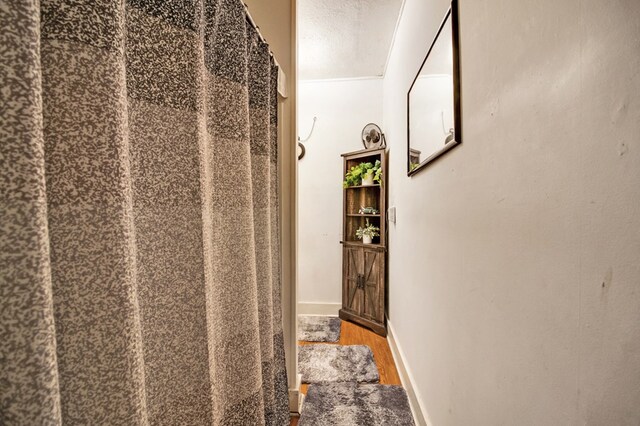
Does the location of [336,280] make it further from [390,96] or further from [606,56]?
[606,56]

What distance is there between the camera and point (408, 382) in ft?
5.71

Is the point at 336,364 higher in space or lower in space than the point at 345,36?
lower

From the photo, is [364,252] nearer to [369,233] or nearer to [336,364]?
[369,233]

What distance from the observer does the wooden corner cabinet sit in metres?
2.75

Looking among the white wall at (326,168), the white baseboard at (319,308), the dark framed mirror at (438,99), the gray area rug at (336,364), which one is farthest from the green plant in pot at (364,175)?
the gray area rug at (336,364)

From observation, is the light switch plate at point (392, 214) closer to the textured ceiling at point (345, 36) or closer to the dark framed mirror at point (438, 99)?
the dark framed mirror at point (438, 99)

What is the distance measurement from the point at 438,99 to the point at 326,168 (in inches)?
83.5

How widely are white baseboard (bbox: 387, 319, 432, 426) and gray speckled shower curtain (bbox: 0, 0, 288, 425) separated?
1.00 m

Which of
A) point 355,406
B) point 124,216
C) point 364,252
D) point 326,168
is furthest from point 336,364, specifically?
point 124,216

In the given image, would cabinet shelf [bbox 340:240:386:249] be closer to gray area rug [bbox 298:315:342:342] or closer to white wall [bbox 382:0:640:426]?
gray area rug [bbox 298:315:342:342]

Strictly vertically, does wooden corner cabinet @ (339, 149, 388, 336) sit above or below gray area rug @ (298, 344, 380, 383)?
above

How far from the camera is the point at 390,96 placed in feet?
8.92

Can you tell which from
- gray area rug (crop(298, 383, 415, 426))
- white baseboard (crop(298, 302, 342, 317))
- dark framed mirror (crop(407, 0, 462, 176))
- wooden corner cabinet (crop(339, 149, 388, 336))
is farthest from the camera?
white baseboard (crop(298, 302, 342, 317))

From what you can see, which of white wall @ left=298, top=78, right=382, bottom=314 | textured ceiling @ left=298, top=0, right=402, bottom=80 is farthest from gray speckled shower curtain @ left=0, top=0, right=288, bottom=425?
white wall @ left=298, top=78, right=382, bottom=314
